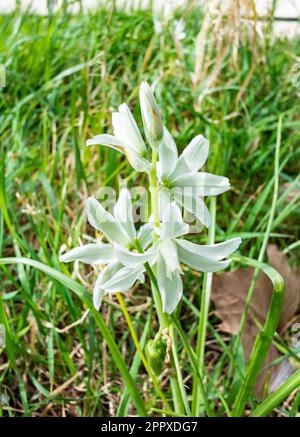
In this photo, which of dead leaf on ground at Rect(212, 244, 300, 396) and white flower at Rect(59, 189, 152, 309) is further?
dead leaf on ground at Rect(212, 244, 300, 396)

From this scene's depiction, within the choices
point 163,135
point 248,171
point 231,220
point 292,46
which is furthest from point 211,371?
point 292,46

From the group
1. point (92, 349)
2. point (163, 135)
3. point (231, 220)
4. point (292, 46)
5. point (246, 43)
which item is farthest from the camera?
point (292, 46)

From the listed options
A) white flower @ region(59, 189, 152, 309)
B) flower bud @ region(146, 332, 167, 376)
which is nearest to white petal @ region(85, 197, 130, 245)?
white flower @ region(59, 189, 152, 309)

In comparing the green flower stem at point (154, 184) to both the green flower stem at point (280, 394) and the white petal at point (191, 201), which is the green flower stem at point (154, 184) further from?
the green flower stem at point (280, 394)

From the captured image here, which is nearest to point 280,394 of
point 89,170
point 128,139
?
point 128,139

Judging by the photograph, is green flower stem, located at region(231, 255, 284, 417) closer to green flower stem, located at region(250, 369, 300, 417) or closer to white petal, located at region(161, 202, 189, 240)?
green flower stem, located at region(250, 369, 300, 417)

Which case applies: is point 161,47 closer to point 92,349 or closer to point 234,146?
point 234,146

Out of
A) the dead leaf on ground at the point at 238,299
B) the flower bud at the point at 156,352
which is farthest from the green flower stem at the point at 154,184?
the dead leaf on ground at the point at 238,299

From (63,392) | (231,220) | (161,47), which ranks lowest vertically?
(63,392)
